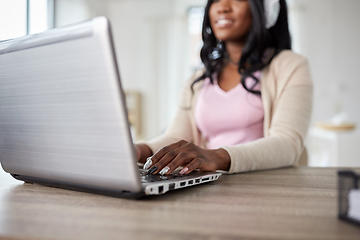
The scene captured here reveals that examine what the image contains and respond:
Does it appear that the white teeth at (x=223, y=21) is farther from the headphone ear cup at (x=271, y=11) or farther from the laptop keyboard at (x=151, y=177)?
the laptop keyboard at (x=151, y=177)

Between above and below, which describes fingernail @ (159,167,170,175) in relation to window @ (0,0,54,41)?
below

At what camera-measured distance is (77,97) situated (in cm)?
45

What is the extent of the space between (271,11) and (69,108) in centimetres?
101

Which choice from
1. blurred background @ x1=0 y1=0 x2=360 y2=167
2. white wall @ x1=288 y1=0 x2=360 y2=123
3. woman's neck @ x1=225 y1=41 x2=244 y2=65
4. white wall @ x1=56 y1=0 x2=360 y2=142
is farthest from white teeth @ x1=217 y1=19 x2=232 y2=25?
white wall @ x1=288 y1=0 x2=360 y2=123

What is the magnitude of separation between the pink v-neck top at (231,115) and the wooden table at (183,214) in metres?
0.62

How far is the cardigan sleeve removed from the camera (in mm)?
828

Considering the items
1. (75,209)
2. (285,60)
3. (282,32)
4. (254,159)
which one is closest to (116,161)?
(75,209)

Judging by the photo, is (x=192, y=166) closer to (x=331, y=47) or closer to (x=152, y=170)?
(x=152, y=170)

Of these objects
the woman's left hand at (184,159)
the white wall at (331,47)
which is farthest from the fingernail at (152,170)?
the white wall at (331,47)

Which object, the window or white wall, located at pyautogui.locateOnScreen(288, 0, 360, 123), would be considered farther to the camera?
white wall, located at pyautogui.locateOnScreen(288, 0, 360, 123)

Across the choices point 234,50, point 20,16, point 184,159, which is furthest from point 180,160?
point 20,16

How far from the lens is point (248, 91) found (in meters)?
1.20

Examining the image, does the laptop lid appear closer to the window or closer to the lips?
the window

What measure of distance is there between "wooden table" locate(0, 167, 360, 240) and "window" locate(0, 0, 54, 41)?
2.93ft
